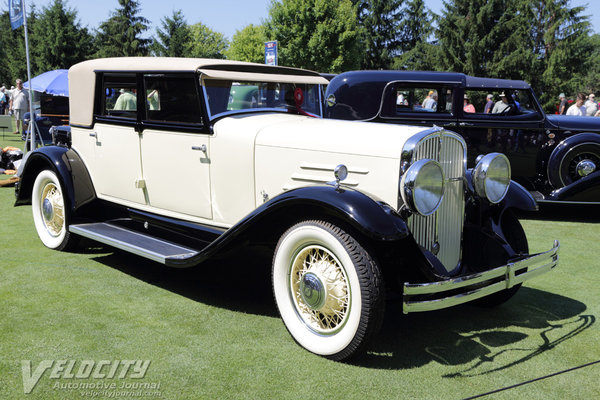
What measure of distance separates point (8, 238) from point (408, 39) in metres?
44.5

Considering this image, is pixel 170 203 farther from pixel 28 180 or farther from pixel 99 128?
pixel 28 180

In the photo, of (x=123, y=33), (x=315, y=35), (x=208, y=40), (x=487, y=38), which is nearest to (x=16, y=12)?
(x=315, y=35)

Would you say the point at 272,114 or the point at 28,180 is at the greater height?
the point at 272,114

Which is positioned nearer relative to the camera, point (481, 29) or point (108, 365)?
point (108, 365)

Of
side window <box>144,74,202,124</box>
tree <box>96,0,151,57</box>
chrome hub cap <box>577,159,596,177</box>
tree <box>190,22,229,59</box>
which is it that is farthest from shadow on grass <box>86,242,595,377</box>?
tree <box>190,22,229,59</box>

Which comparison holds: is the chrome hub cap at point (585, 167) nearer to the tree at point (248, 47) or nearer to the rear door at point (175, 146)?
the rear door at point (175, 146)

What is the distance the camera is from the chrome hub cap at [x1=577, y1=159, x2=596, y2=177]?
7.27 metres

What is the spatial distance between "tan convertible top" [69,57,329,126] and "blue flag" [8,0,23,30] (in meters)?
6.18

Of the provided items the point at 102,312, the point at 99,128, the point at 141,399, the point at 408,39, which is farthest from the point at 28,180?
the point at 408,39

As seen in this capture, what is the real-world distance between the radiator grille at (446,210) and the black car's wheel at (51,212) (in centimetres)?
329

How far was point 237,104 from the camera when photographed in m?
4.13

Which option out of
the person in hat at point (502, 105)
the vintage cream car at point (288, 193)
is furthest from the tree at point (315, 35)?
the vintage cream car at point (288, 193)

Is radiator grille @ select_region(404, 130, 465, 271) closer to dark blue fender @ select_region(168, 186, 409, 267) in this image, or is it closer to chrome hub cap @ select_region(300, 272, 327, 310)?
dark blue fender @ select_region(168, 186, 409, 267)

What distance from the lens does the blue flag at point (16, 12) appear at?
10.1 meters
